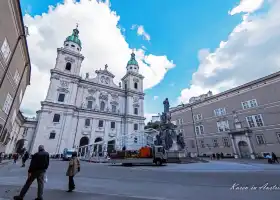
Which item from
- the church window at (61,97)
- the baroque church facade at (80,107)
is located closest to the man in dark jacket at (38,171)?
Answer: the baroque church facade at (80,107)

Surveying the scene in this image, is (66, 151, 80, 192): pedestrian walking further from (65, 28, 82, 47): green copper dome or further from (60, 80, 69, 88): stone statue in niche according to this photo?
(65, 28, 82, 47): green copper dome

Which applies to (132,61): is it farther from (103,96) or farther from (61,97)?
(61,97)

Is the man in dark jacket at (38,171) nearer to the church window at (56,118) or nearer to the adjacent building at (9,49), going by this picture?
the adjacent building at (9,49)

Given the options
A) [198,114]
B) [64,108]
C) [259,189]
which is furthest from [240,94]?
[64,108]

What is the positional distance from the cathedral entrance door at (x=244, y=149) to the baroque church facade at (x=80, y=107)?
59.8 ft

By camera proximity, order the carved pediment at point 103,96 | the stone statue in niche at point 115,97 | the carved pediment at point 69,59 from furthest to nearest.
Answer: the stone statue in niche at point 115,97
the carved pediment at point 103,96
the carved pediment at point 69,59

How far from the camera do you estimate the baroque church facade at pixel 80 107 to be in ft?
97.9

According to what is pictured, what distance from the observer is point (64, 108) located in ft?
104

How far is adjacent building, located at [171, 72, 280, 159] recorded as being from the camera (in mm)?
22750

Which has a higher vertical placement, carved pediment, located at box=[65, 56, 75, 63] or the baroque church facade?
carved pediment, located at box=[65, 56, 75, 63]

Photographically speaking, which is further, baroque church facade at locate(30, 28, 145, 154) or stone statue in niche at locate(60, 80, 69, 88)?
stone statue in niche at locate(60, 80, 69, 88)

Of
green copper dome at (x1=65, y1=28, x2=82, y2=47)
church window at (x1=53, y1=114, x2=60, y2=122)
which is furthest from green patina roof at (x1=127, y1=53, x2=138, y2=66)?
church window at (x1=53, y1=114, x2=60, y2=122)

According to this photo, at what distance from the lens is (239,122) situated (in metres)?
25.9

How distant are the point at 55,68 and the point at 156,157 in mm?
31532
